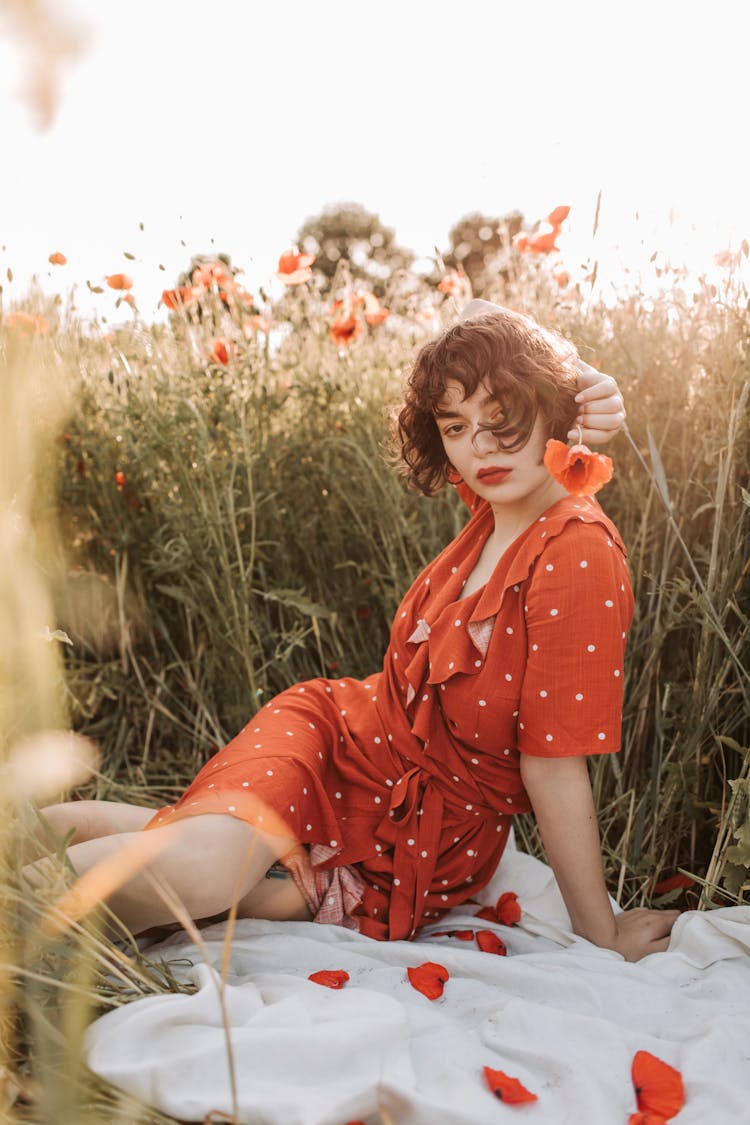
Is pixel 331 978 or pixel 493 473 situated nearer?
pixel 331 978

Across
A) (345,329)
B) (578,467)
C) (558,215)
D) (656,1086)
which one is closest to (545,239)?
(558,215)

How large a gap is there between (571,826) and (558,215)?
1.39 m

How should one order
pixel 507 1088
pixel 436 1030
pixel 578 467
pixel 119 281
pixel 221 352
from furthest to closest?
pixel 119 281, pixel 221 352, pixel 578 467, pixel 436 1030, pixel 507 1088

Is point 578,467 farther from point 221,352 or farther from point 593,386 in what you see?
point 221,352

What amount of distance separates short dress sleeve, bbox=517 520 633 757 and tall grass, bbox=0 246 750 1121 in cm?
26

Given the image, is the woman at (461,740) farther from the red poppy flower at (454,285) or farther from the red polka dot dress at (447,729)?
the red poppy flower at (454,285)

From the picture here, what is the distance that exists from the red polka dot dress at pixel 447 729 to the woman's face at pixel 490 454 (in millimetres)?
55

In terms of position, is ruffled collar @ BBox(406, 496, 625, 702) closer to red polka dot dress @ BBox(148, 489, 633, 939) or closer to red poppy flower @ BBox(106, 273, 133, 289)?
red polka dot dress @ BBox(148, 489, 633, 939)

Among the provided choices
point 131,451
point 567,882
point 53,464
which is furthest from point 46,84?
point 53,464

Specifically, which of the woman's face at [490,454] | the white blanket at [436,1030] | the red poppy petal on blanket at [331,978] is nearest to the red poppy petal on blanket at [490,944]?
the white blanket at [436,1030]

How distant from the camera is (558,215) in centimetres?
215

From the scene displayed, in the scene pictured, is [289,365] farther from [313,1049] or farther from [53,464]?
[313,1049]

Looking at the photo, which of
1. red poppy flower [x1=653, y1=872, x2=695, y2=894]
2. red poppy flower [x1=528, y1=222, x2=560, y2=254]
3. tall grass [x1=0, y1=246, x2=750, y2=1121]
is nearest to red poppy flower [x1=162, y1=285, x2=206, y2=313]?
tall grass [x1=0, y1=246, x2=750, y2=1121]

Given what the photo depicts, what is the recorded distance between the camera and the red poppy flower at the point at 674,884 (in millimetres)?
1827
